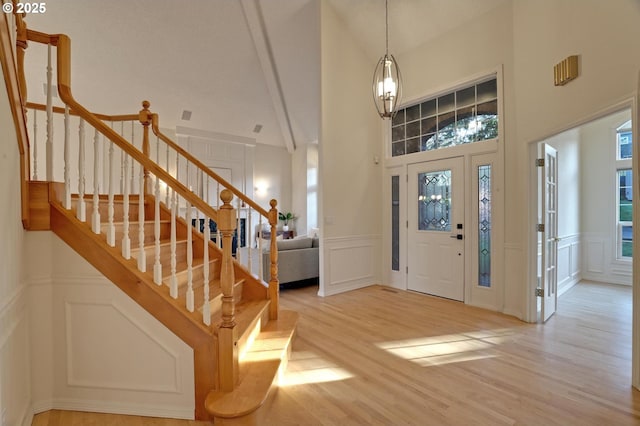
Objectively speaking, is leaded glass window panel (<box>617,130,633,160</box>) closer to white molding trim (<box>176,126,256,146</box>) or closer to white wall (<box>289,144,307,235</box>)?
white wall (<box>289,144,307,235</box>)

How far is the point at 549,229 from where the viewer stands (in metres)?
3.71

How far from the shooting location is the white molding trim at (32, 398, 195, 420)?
194 centimetres

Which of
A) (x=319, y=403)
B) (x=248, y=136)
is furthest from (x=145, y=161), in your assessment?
(x=248, y=136)

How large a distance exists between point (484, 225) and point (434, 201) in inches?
31.1

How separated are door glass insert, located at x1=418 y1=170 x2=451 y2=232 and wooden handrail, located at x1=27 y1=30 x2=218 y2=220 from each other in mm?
3634

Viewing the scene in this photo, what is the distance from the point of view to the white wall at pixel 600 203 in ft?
17.7

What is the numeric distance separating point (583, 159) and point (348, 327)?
5.56 m

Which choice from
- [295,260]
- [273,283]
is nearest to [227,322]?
[273,283]

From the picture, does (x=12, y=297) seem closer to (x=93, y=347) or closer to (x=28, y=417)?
(x=93, y=347)

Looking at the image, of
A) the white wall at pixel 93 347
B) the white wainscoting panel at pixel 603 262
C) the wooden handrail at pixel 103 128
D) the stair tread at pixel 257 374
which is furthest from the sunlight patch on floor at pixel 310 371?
the white wainscoting panel at pixel 603 262

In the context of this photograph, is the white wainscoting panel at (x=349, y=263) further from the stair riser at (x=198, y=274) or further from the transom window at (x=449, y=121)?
the stair riser at (x=198, y=274)

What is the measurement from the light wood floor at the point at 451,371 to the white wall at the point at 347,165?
3.62ft

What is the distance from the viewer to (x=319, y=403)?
207cm

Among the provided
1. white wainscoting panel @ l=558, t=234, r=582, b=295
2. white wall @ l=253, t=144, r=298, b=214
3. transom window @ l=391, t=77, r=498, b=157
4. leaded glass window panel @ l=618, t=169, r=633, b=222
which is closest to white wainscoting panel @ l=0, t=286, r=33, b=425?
transom window @ l=391, t=77, r=498, b=157
